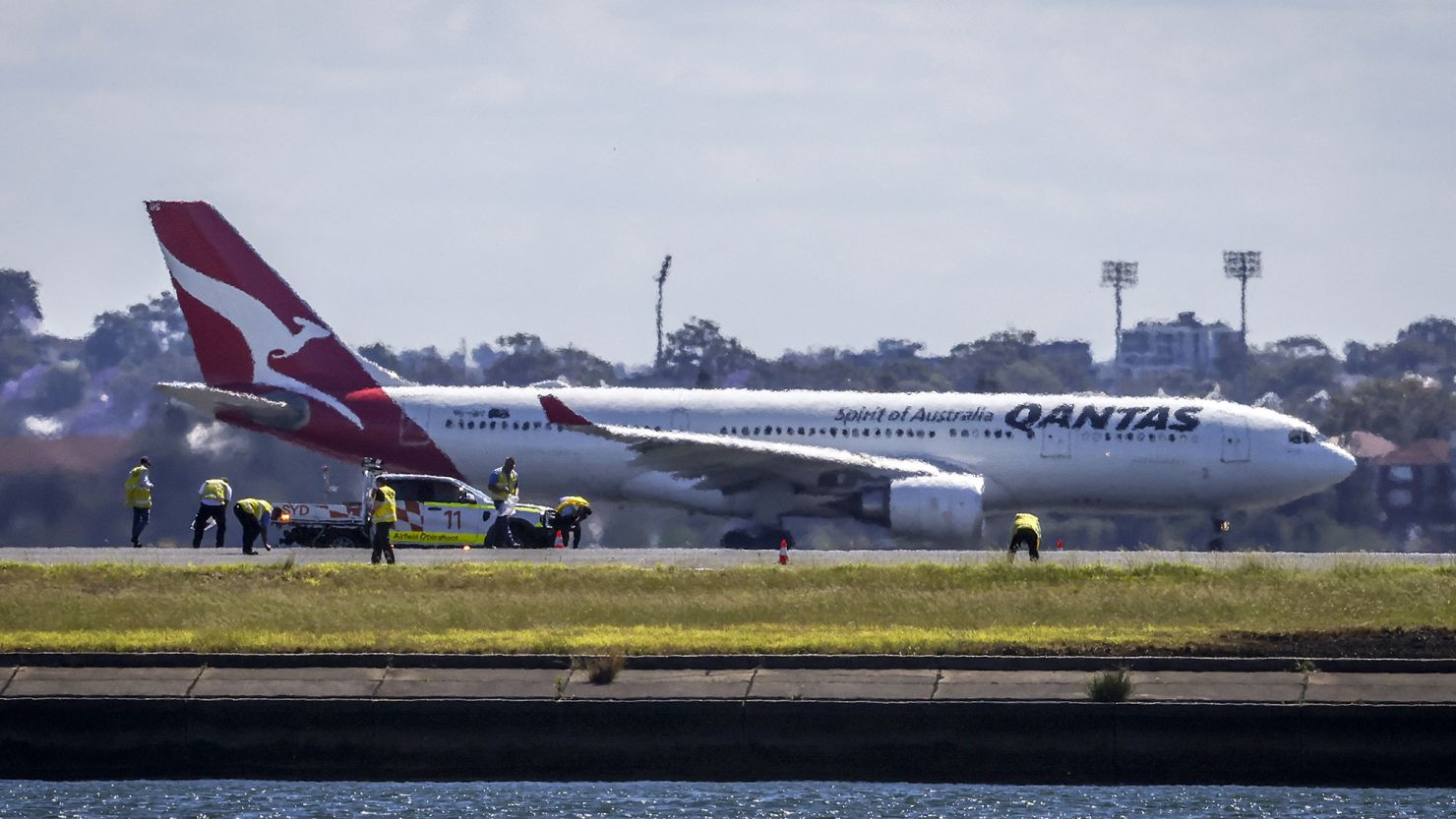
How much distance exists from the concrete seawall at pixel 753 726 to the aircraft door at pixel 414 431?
27.2 meters

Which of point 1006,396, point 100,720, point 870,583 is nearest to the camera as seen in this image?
point 100,720

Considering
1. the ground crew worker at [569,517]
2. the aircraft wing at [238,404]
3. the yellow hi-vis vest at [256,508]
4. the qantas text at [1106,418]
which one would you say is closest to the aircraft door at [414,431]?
the aircraft wing at [238,404]

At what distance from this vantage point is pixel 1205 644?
2347 centimetres

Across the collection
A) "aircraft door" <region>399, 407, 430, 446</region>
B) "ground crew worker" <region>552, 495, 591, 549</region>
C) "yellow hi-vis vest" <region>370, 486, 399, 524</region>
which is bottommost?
"ground crew worker" <region>552, 495, 591, 549</region>

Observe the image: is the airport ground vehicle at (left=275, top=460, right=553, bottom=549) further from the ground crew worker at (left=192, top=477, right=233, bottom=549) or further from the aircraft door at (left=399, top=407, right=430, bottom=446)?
the aircraft door at (left=399, top=407, right=430, bottom=446)

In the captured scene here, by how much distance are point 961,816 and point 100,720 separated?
821cm

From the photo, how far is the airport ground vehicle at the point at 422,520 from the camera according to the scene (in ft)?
133

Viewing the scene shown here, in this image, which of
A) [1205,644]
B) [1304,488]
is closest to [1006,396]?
[1304,488]

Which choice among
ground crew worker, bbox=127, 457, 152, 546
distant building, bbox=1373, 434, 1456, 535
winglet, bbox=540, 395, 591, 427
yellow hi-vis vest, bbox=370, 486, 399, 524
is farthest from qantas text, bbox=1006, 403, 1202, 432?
distant building, bbox=1373, 434, 1456, 535

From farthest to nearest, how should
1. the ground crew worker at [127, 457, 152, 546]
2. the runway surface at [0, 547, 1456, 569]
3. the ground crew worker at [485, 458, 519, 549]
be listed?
the ground crew worker at [127, 457, 152, 546]
the ground crew worker at [485, 458, 519, 549]
the runway surface at [0, 547, 1456, 569]

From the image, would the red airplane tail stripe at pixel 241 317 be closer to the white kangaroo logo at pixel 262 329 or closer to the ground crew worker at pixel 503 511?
the white kangaroo logo at pixel 262 329

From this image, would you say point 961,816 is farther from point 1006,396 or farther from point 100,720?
point 1006,396

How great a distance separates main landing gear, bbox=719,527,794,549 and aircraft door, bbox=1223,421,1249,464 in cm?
931

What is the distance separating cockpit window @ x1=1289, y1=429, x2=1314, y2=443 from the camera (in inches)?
1909
